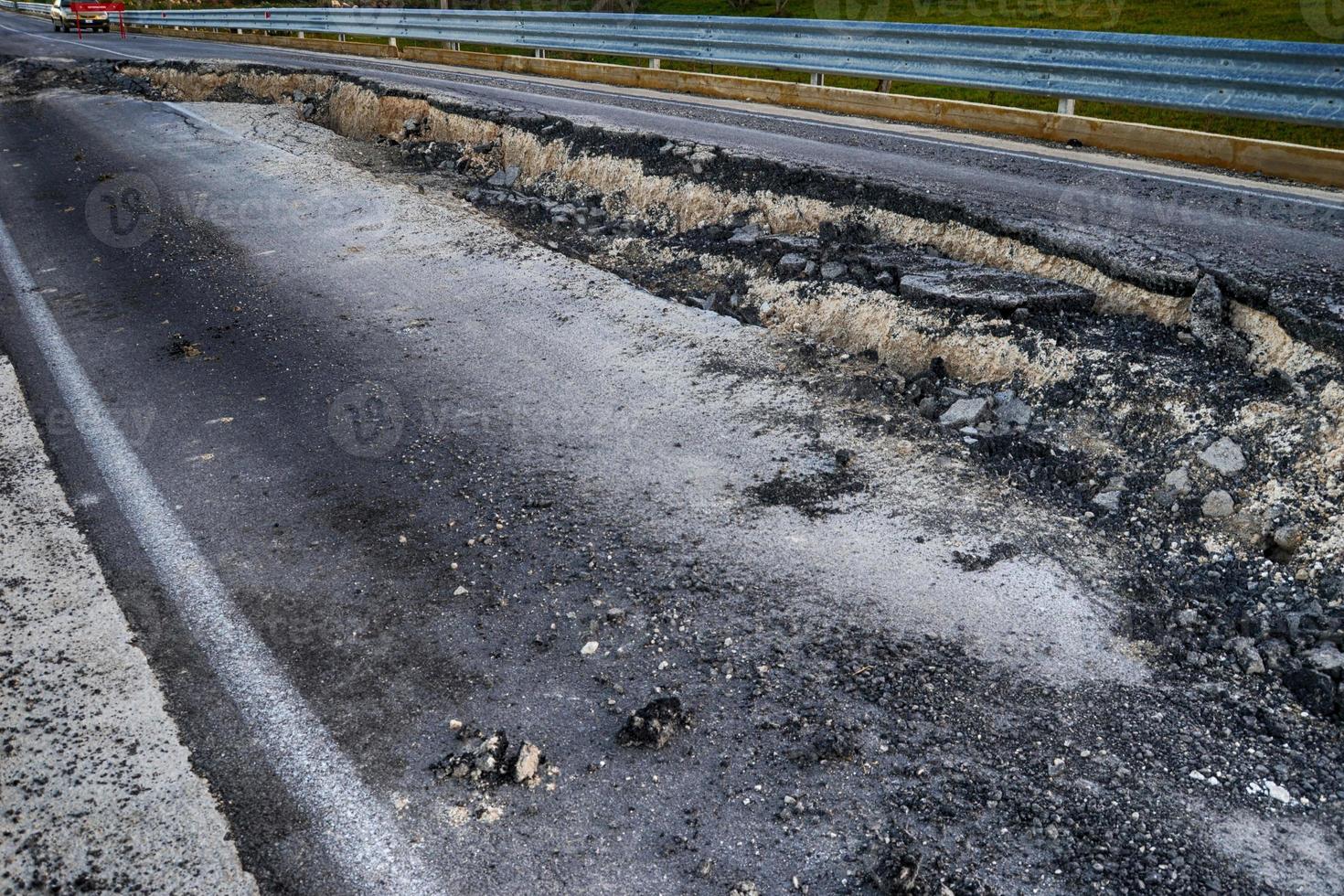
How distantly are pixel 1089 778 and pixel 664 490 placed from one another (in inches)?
77.4

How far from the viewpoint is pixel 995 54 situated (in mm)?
10289

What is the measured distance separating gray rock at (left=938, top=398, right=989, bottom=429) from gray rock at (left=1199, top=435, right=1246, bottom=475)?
3.12 ft

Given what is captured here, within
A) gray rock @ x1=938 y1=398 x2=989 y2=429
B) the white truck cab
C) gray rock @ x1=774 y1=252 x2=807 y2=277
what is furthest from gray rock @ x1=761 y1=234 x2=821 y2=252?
the white truck cab

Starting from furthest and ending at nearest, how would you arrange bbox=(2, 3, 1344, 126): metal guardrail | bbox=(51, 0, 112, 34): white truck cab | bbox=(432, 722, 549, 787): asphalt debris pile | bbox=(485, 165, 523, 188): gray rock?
bbox=(51, 0, 112, 34): white truck cab → bbox=(485, 165, 523, 188): gray rock → bbox=(2, 3, 1344, 126): metal guardrail → bbox=(432, 722, 549, 787): asphalt debris pile

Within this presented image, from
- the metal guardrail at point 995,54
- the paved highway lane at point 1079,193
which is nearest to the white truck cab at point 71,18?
the metal guardrail at point 995,54

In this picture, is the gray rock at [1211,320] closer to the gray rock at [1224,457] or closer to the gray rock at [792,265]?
the gray rock at [1224,457]

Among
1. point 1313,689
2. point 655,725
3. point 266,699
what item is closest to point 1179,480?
point 1313,689

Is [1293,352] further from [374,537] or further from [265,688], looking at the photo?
[265,688]

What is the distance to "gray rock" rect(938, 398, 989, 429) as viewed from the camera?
14.5 ft

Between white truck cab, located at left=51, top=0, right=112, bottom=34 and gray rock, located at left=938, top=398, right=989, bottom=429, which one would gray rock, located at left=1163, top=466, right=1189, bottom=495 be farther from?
white truck cab, located at left=51, top=0, right=112, bottom=34

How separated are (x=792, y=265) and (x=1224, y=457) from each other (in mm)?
2995

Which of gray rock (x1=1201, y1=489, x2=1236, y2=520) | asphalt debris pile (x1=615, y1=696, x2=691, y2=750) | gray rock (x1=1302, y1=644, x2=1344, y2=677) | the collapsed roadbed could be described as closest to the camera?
asphalt debris pile (x1=615, y1=696, x2=691, y2=750)

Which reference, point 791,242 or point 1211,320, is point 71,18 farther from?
point 1211,320

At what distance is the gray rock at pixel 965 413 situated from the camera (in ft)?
14.5
